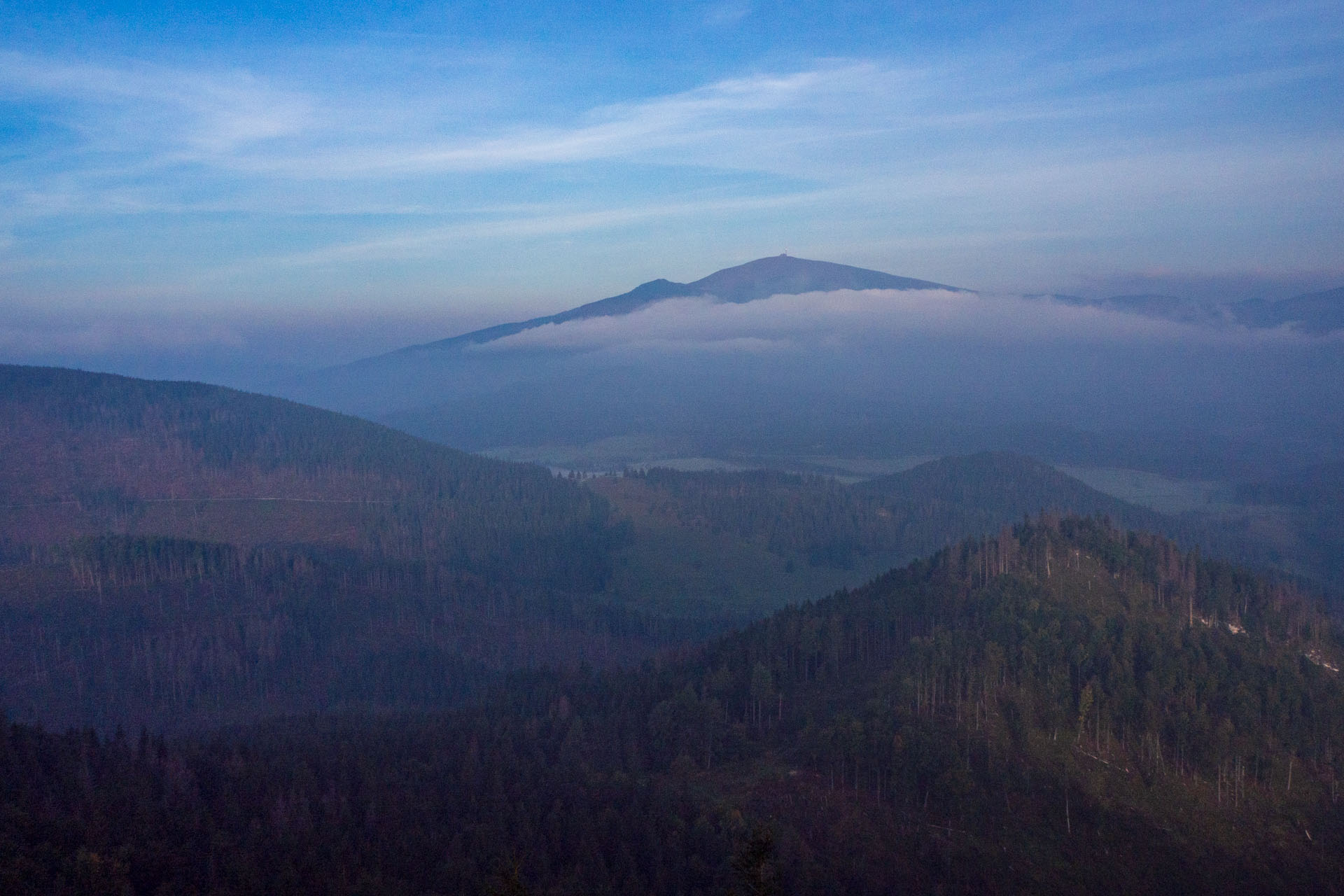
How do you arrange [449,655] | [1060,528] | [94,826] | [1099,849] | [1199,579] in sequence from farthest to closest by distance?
[449,655]
[1060,528]
[1199,579]
[1099,849]
[94,826]

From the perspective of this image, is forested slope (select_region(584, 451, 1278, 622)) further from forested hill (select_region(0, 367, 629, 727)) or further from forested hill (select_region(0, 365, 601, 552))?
forested hill (select_region(0, 365, 601, 552))

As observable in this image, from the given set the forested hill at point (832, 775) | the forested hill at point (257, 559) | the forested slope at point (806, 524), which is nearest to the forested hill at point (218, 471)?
the forested hill at point (257, 559)

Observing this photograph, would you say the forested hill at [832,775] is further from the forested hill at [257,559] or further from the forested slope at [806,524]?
the forested slope at [806,524]

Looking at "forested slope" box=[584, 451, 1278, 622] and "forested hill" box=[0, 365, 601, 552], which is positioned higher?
"forested hill" box=[0, 365, 601, 552]

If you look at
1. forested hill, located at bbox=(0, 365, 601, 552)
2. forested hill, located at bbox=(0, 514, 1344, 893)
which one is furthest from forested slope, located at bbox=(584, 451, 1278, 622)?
forested hill, located at bbox=(0, 514, 1344, 893)

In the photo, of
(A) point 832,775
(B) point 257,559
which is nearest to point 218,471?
(B) point 257,559

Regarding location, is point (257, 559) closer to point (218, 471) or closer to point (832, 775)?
point (218, 471)

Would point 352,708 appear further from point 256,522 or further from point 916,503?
point 916,503

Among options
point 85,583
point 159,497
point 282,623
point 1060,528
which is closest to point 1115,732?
point 1060,528
